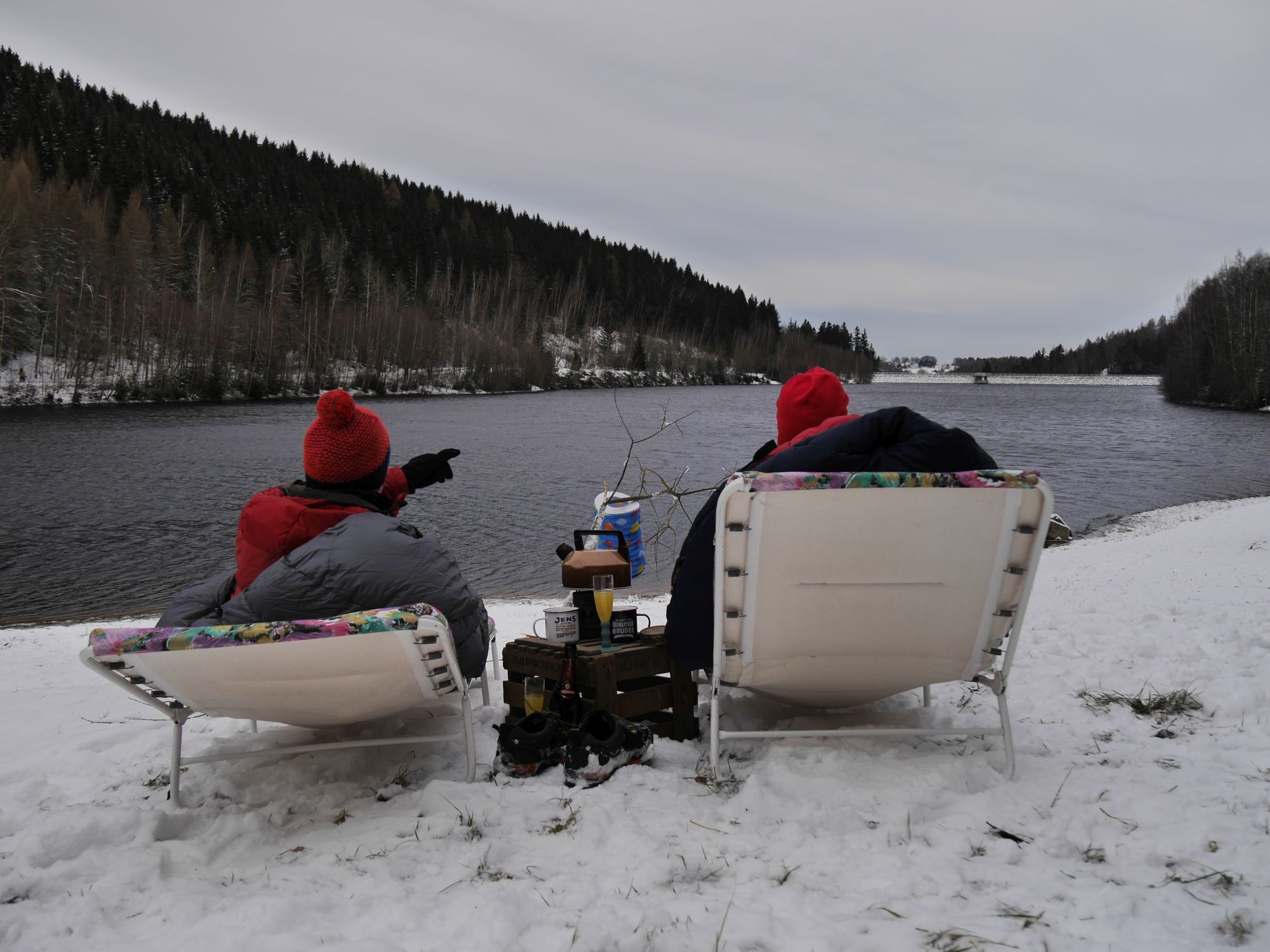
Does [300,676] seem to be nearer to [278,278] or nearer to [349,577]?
[349,577]

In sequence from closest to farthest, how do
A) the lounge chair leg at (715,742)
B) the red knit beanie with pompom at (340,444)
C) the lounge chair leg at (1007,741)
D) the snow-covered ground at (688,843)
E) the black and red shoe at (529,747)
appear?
the snow-covered ground at (688,843)
the lounge chair leg at (1007,741)
the lounge chair leg at (715,742)
the black and red shoe at (529,747)
the red knit beanie with pompom at (340,444)

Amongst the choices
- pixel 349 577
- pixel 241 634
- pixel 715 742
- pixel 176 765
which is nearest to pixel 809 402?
pixel 715 742

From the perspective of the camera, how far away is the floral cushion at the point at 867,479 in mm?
2609

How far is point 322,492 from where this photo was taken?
3160 mm

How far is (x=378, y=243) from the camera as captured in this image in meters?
94.6

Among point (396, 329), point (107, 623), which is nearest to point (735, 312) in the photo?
point (396, 329)

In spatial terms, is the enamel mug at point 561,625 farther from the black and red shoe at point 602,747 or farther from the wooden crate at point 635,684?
the black and red shoe at point 602,747

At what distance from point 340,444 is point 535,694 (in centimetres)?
136

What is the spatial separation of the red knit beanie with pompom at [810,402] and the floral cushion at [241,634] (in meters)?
2.11

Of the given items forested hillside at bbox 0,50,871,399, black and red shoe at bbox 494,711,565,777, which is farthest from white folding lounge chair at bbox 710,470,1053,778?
forested hillside at bbox 0,50,871,399

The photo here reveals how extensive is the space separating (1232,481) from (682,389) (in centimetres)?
7322

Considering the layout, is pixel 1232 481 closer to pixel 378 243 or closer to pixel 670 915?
pixel 670 915

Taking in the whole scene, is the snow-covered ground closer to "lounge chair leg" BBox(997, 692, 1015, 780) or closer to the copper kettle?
"lounge chair leg" BBox(997, 692, 1015, 780)

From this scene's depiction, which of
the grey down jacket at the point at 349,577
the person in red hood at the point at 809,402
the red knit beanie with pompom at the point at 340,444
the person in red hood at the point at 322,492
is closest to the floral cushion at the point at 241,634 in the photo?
the grey down jacket at the point at 349,577
